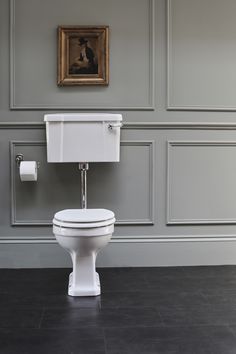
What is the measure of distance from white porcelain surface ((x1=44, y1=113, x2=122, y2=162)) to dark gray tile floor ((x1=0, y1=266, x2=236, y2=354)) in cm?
72

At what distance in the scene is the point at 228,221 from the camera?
2930 millimetres

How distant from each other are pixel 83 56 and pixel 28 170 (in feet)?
2.58

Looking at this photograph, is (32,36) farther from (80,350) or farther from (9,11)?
(80,350)

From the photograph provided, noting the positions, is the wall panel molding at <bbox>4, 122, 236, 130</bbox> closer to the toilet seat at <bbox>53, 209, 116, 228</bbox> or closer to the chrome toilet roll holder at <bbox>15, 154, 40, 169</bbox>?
the chrome toilet roll holder at <bbox>15, 154, 40, 169</bbox>

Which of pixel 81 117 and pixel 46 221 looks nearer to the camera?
pixel 81 117

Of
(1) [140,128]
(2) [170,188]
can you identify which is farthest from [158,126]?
(2) [170,188]

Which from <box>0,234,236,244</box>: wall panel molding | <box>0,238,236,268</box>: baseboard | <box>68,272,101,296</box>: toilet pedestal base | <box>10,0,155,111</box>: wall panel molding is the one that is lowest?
<box>68,272,101,296</box>: toilet pedestal base

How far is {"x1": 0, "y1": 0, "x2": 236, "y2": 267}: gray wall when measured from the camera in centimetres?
278

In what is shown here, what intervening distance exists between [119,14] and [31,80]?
2.24 ft

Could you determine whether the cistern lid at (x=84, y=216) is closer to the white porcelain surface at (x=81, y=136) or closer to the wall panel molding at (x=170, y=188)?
the white porcelain surface at (x=81, y=136)

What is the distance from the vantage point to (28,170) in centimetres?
265

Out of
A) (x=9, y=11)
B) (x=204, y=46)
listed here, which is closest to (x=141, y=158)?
(x=204, y=46)

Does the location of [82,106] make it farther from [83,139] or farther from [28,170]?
[28,170]

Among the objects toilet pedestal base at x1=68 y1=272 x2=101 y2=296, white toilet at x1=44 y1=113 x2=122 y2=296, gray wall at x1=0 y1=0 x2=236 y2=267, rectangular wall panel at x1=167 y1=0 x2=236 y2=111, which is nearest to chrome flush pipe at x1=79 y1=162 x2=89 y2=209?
white toilet at x1=44 y1=113 x2=122 y2=296
